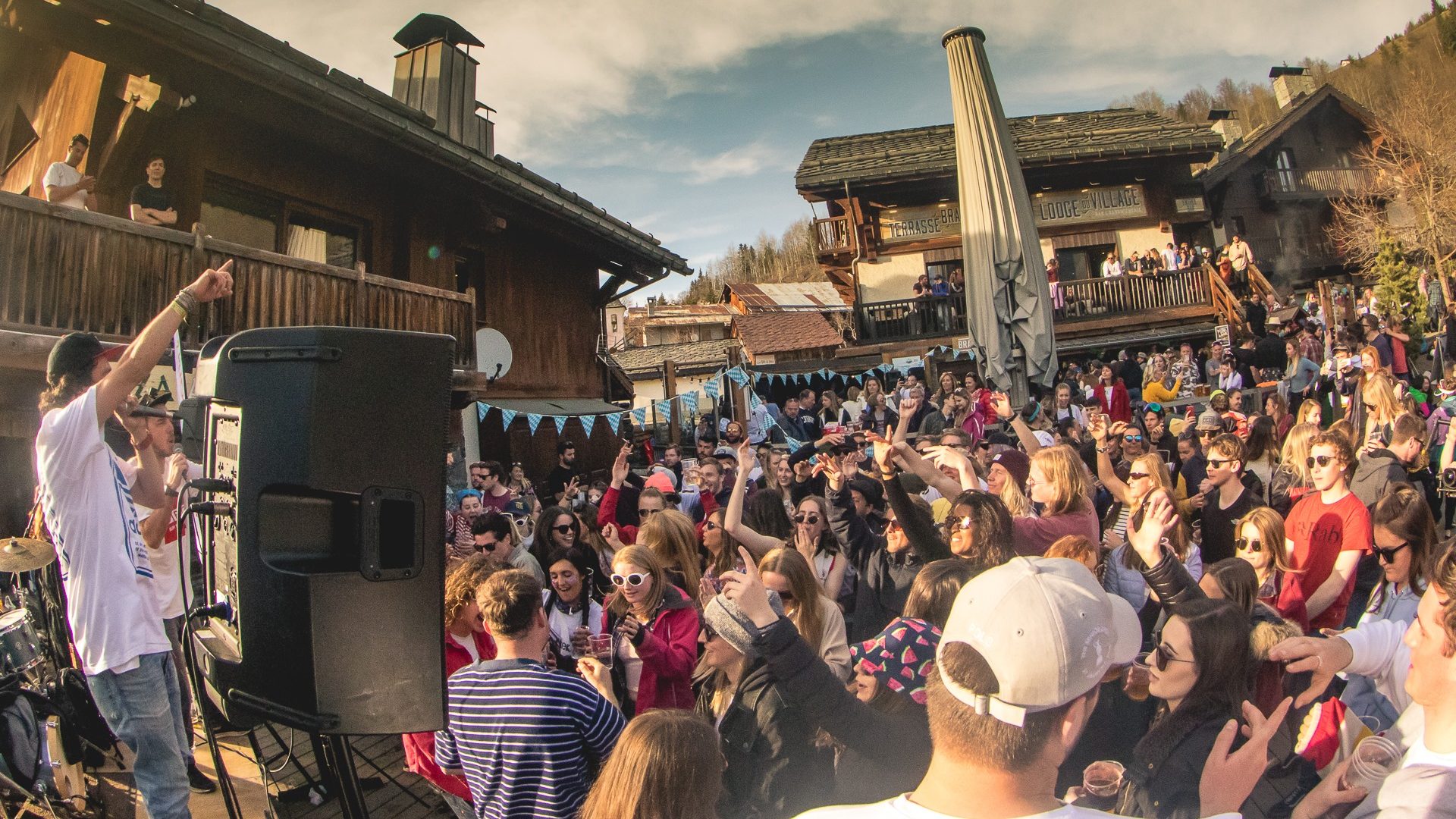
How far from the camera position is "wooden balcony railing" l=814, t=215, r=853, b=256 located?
22703 millimetres

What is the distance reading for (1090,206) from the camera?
902 inches

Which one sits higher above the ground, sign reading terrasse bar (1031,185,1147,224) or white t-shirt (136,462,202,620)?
sign reading terrasse bar (1031,185,1147,224)

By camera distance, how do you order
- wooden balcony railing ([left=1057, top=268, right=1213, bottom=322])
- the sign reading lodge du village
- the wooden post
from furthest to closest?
the sign reading lodge du village < wooden balcony railing ([left=1057, top=268, right=1213, bottom=322]) < the wooden post

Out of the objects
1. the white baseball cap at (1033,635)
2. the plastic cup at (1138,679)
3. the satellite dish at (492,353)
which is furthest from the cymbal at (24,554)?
the satellite dish at (492,353)

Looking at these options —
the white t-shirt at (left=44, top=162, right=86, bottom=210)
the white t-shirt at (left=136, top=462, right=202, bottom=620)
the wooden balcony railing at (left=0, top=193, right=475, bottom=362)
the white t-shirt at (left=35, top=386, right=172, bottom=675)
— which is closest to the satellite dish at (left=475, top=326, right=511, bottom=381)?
the wooden balcony railing at (left=0, top=193, right=475, bottom=362)

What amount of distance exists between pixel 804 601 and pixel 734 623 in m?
1.01

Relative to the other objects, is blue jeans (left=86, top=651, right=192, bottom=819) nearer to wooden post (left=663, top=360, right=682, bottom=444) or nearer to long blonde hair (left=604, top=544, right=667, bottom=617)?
long blonde hair (left=604, top=544, right=667, bottom=617)

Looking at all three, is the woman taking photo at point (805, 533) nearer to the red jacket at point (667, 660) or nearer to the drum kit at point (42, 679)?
the red jacket at point (667, 660)

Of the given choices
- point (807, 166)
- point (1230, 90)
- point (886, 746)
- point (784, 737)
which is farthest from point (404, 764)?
point (1230, 90)

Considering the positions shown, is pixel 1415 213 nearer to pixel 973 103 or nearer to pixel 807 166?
pixel 807 166

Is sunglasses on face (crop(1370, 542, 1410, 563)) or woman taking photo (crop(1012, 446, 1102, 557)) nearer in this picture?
sunglasses on face (crop(1370, 542, 1410, 563))

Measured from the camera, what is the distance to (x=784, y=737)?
2.59 m

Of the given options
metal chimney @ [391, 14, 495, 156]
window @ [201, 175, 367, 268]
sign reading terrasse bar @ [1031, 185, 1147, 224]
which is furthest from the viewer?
sign reading terrasse bar @ [1031, 185, 1147, 224]

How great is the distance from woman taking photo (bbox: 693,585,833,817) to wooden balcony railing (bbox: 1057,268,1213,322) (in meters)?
20.9
